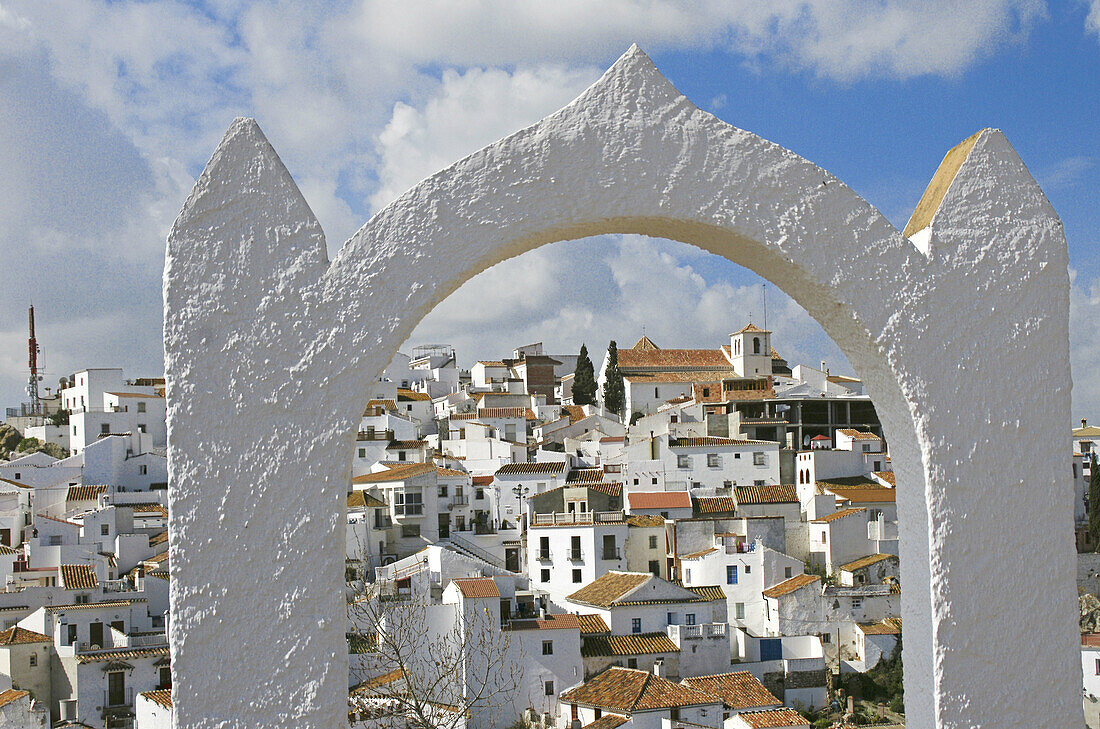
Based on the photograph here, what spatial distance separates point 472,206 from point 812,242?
88 cm

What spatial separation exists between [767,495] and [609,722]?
13283 mm

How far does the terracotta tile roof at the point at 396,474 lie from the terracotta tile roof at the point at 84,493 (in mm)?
7738

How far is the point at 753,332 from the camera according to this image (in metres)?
44.8

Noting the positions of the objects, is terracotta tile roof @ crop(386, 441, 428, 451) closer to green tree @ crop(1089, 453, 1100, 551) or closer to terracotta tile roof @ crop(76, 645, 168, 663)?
terracotta tile roof @ crop(76, 645, 168, 663)

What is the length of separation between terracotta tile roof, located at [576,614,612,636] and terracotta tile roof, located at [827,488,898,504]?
373 inches

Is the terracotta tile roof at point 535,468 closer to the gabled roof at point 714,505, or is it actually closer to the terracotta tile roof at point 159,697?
the gabled roof at point 714,505

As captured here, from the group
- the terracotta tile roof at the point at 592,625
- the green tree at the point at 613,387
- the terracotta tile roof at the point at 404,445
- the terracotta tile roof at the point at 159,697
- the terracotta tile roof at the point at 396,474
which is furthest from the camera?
the green tree at the point at 613,387

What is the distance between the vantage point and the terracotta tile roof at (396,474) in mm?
29344

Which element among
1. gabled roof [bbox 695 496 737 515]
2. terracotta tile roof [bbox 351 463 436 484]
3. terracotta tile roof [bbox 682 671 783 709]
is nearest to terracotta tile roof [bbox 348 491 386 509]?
terracotta tile roof [bbox 351 463 436 484]

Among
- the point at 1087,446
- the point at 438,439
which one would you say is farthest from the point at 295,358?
the point at 1087,446

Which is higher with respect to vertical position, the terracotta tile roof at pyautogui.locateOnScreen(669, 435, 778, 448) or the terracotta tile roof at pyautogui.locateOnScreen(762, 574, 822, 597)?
the terracotta tile roof at pyautogui.locateOnScreen(669, 435, 778, 448)

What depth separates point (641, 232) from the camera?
2.84m

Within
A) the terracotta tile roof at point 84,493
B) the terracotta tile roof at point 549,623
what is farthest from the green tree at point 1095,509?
the terracotta tile roof at point 84,493

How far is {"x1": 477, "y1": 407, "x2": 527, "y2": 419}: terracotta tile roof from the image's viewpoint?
39844mm
